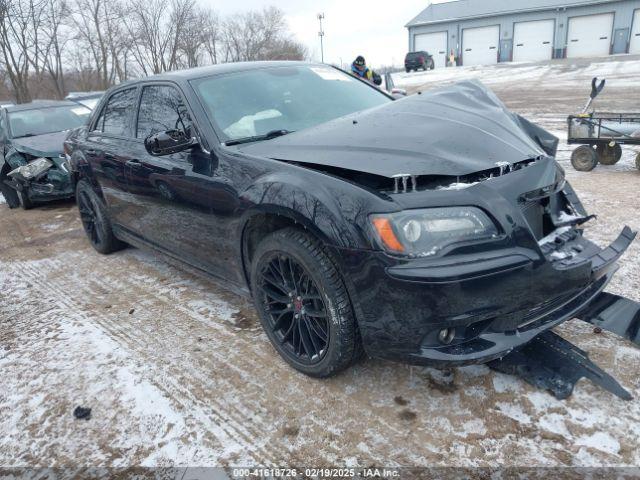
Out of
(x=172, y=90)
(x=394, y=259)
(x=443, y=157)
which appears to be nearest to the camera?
(x=394, y=259)

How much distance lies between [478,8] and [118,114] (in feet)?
161

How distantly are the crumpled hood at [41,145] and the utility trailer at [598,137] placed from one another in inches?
289

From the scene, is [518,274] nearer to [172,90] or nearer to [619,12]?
[172,90]

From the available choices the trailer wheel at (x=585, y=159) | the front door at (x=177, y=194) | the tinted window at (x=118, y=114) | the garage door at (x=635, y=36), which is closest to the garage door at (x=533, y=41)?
the garage door at (x=635, y=36)

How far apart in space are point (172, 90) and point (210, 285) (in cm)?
155

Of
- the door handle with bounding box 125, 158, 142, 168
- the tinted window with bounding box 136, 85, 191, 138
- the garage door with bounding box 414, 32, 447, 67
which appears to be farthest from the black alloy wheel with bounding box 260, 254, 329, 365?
the garage door with bounding box 414, 32, 447, 67

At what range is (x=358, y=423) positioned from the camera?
7.43ft

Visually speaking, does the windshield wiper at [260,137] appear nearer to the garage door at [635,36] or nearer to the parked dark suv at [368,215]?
the parked dark suv at [368,215]

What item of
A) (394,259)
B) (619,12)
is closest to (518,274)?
(394,259)

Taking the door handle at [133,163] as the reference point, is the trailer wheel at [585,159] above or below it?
below

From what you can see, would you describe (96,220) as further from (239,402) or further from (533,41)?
(533,41)

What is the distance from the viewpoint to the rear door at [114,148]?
12.7 feet

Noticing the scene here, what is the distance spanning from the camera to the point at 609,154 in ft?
21.9

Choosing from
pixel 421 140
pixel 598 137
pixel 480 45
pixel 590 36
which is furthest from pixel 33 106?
pixel 590 36
